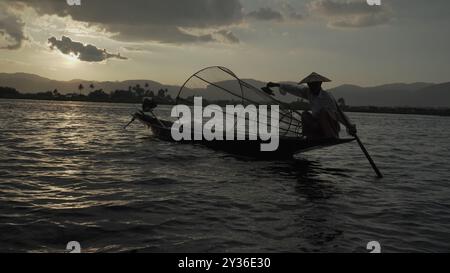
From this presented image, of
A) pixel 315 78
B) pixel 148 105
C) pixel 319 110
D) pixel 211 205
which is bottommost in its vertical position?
pixel 211 205

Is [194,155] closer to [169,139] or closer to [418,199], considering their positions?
[169,139]

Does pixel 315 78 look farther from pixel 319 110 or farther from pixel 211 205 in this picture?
pixel 211 205

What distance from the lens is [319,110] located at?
11992 millimetres

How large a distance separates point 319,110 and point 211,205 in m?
5.60

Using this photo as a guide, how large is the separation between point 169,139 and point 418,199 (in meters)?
11.8

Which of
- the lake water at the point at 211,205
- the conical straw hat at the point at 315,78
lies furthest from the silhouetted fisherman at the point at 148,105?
the conical straw hat at the point at 315,78

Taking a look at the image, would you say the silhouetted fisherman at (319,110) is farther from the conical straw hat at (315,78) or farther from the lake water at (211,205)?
the lake water at (211,205)

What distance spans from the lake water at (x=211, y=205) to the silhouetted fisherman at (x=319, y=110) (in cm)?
137

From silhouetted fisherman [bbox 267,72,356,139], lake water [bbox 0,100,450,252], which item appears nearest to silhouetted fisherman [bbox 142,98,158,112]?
lake water [bbox 0,100,450,252]

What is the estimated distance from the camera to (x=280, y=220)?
7.09 metres

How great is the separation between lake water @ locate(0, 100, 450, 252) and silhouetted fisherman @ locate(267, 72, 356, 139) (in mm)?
1375

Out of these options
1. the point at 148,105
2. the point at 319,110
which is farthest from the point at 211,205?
the point at 148,105

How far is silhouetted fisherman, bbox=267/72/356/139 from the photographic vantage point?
11.7 m
